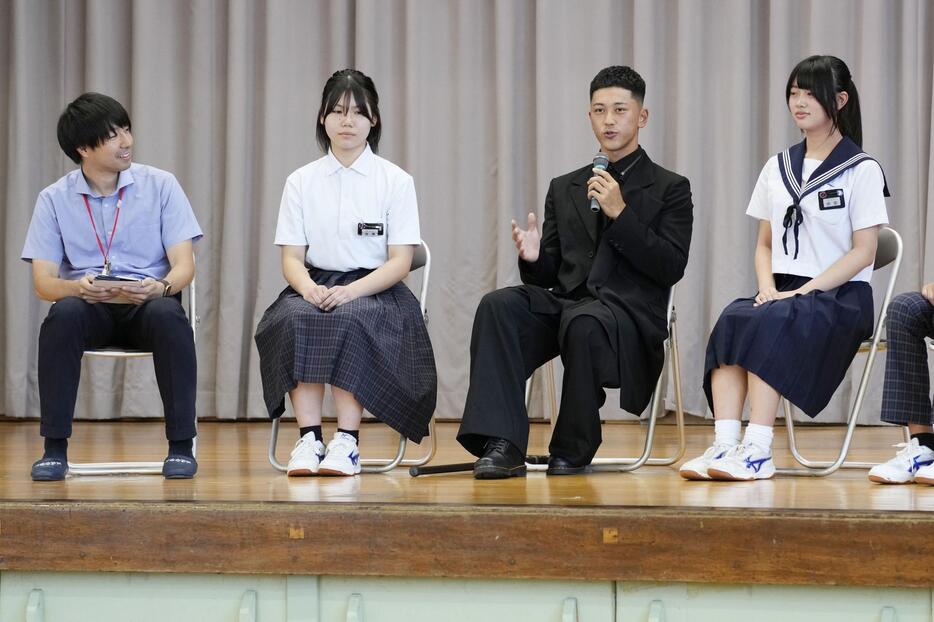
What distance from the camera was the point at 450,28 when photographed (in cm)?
481

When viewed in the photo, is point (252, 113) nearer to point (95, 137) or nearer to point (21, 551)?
point (95, 137)

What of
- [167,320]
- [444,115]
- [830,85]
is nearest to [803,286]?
[830,85]

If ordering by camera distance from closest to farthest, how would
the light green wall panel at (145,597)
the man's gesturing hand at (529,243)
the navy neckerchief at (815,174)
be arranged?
the light green wall panel at (145,597) < the navy neckerchief at (815,174) < the man's gesturing hand at (529,243)

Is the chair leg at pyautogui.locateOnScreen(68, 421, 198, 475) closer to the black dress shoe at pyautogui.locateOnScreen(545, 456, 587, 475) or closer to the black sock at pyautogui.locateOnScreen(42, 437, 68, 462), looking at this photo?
the black sock at pyautogui.locateOnScreen(42, 437, 68, 462)

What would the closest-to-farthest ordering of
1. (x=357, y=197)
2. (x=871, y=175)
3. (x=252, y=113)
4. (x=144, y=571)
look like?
(x=144, y=571)
(x=871, y=175)
(x=357, y=197)
(x=252, y=113)

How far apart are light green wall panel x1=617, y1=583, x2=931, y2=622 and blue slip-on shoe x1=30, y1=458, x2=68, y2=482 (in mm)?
1429

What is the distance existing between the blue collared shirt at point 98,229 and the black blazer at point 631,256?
1010mm

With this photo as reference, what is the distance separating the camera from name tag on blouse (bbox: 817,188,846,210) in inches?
109

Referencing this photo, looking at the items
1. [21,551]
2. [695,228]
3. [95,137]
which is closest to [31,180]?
[95,137]

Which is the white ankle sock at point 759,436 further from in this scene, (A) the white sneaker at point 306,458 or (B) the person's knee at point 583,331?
(A) the white sneaker at point 306,458

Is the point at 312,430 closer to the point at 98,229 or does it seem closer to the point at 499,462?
the point at 499,462

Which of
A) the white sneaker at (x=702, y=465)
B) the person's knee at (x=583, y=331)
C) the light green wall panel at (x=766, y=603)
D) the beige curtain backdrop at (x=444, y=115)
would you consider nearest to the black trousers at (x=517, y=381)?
the person's knee at (x=583, y=331)

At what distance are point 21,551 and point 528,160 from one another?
3172mm

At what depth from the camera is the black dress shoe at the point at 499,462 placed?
258cm
